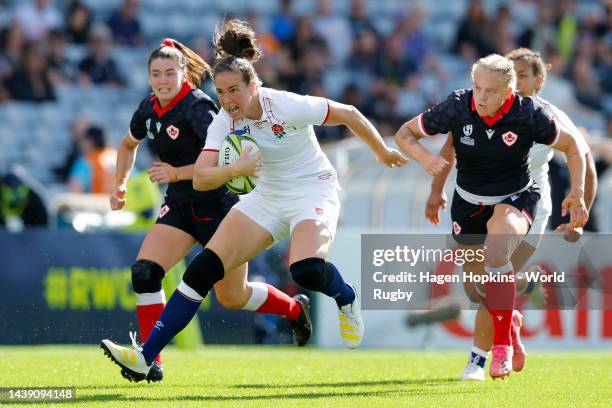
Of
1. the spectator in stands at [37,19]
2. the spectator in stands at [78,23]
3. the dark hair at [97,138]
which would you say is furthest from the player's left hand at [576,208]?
the spectator in stands at [78,23]

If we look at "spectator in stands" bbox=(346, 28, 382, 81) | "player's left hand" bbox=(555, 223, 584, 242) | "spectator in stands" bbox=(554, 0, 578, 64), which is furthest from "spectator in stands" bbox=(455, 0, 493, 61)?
"player's left hand" bbox=(555, 223, 584, 242)

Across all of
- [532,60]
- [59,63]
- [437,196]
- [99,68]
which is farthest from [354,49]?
[437,196]

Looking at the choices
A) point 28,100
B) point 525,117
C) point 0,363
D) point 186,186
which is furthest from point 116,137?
point 525,117

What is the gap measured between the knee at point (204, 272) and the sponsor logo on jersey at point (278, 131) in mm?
790

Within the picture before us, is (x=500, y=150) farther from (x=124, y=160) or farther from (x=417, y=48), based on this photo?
(x=417, y=48)

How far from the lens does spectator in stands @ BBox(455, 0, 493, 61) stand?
18062 millimetres

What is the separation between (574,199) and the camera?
7.18 metres

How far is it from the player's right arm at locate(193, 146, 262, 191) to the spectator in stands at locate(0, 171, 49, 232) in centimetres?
639

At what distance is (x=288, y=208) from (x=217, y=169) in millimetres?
648

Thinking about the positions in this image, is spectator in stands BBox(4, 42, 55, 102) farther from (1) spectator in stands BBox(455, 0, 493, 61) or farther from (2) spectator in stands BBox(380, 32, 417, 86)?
(1) spectator in stands BBox(455, 0, 493, 61)

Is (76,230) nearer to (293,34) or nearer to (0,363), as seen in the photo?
(0,363)

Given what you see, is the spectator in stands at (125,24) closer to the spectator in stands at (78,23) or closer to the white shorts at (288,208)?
the spectator in stands at (78,23)

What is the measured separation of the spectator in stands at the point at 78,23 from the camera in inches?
650

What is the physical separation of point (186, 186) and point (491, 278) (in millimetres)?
2021
